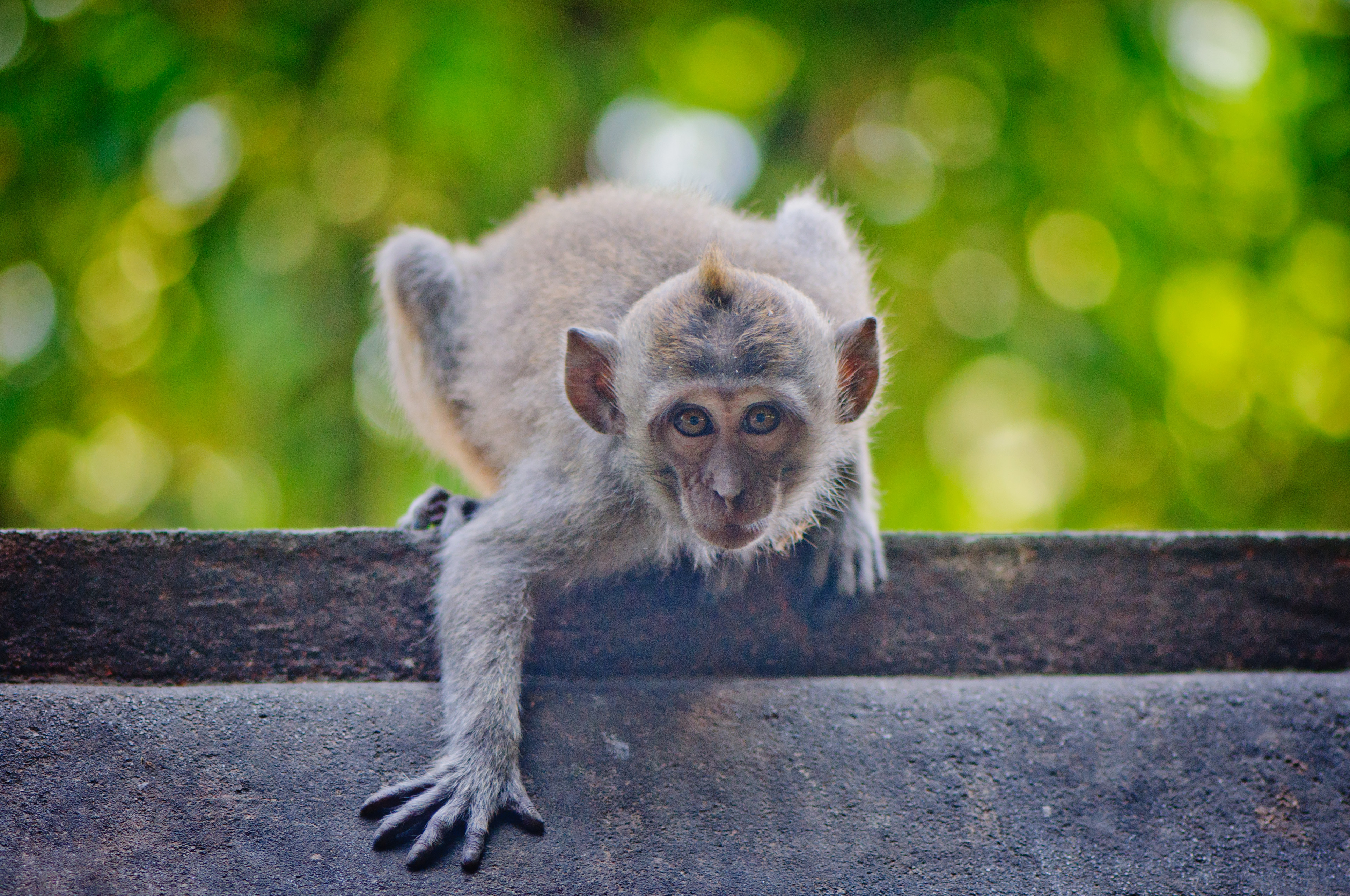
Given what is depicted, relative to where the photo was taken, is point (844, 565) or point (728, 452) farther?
point (844, 565)

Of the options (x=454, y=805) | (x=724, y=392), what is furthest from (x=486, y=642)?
(x=724, y=392)

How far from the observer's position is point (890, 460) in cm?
794

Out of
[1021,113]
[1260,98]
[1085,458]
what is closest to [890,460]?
[1085,458]

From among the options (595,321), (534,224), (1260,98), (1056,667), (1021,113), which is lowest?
(1056,667)

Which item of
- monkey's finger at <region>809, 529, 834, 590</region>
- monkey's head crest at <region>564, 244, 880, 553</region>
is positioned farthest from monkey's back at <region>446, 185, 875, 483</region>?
monkey's finger at <region>809, 529, 834, 590</region>

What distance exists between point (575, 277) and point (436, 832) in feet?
7.77

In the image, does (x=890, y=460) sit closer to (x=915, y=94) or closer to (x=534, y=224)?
(x=915, y=94)

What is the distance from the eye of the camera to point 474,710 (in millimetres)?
3137

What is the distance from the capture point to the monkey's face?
332cm

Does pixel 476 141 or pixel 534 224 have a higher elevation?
pixel 476 141

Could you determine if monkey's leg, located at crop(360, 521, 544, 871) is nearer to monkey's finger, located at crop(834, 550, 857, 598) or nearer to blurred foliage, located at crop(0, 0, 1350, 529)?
monkey's finger, located at crop(834, 550, 857, 598)

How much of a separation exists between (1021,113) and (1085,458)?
2749mm

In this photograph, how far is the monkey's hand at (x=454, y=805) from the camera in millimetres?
2771

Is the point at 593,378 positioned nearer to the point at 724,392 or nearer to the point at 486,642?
the point at 724,392
